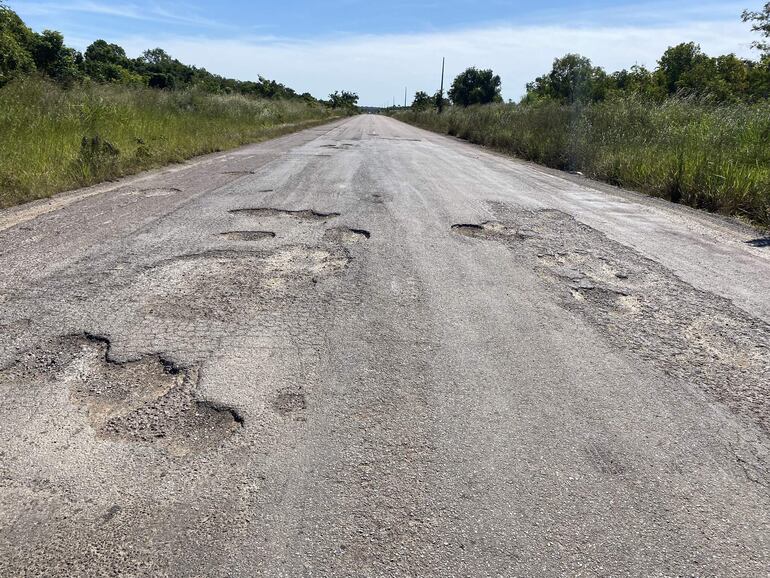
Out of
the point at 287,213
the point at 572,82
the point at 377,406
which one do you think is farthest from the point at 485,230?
the point at 572,82

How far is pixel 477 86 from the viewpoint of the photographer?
2176 inches

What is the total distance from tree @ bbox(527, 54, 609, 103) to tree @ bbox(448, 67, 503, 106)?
Result: 19.4 ft

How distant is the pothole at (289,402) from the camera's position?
7.86 feet

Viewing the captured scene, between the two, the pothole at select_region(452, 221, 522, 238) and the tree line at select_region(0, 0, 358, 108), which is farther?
the tree line at select_region(0, 0, 358, 108)

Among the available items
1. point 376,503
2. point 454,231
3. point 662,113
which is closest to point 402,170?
point 454,231

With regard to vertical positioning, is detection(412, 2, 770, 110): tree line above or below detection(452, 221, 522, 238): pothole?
above

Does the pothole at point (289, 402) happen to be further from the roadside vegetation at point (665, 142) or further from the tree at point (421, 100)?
the tree at point (421, 100)

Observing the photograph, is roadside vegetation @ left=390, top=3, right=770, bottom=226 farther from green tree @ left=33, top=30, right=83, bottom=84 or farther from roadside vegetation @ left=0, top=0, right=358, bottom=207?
green tree @ left=33, top=30, right=83, bottom=84

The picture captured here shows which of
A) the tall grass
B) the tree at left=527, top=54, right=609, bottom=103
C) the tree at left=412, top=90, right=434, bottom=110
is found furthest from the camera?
the tree at left=412, top=90, right=434, bottom=110

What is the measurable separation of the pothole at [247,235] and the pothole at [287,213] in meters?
0.71

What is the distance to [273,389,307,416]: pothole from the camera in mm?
2396

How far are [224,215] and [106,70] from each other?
3122 centimetres

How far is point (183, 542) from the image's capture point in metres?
1.70

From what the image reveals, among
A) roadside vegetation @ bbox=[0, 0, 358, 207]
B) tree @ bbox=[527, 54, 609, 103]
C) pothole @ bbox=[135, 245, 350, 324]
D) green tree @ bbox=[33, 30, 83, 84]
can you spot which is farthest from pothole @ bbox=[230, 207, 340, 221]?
green tree @ bbox=[33, 30, 83, 84]
